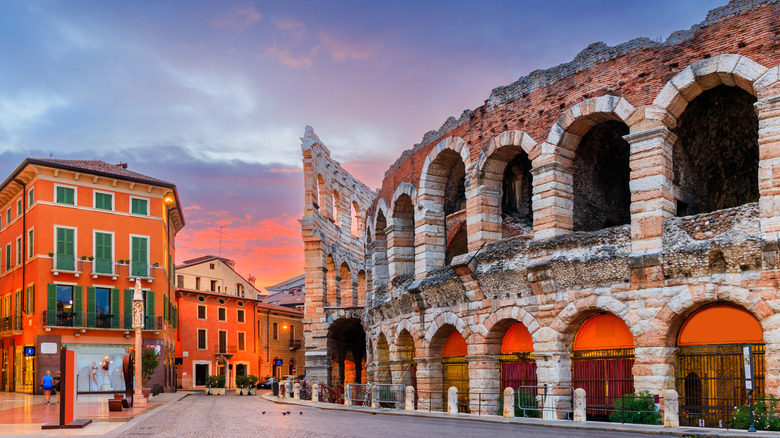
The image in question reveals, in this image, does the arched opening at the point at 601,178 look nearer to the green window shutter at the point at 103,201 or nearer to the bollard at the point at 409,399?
the bollard at the point at 409,399

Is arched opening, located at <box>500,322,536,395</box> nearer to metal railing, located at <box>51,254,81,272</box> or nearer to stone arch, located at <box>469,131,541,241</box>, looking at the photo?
stone arch, located at <box>469,131,541,241</box>

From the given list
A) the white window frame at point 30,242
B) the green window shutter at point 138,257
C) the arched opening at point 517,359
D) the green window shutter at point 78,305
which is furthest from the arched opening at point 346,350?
the arched opening at point 517,359

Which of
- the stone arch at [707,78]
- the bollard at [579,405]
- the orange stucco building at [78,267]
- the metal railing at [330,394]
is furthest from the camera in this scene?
the orange stucco building at [78,267]

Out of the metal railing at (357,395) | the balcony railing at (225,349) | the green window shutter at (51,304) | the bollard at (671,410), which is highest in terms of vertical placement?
the green window shutter at (51,304)

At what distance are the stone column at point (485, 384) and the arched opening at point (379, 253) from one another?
30.5 ft

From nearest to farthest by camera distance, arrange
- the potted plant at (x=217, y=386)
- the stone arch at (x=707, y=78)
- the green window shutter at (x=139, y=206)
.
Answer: the stone arch at (x=707, y=78) < the green window shutter at (x=139, y=206) < the potted plant at (x=217, y=386)

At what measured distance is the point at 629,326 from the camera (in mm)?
18078

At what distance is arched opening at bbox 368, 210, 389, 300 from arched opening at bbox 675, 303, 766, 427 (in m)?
15.1

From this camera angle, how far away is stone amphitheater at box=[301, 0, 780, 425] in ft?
54.5

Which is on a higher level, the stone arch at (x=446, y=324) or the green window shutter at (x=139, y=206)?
the green window shutter at (x=139, y=206)

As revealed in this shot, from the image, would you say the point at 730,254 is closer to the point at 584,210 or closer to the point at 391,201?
the point at 584,210

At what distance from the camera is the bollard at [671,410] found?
1538cm

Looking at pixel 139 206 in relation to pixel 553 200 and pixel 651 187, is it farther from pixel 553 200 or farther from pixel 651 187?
pixel 651 187

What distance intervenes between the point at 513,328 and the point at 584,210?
13.0 feet
